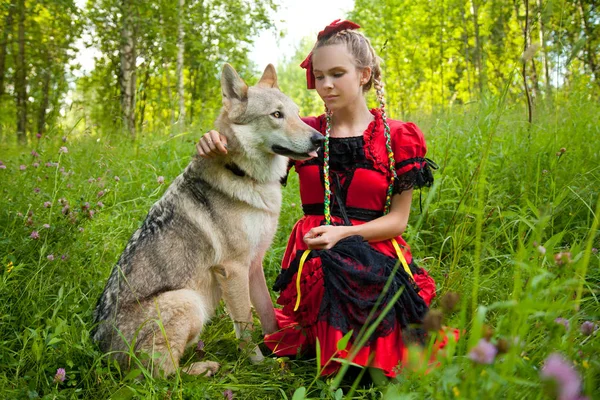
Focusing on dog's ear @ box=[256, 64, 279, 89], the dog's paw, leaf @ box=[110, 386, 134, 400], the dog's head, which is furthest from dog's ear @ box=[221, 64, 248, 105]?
leaf @ box=[110, 386, 134, 400]

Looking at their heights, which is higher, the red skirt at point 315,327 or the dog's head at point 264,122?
the dog's head at point 264,122

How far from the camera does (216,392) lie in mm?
2107

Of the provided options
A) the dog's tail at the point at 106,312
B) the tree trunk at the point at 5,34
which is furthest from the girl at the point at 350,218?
the tree trunk at the point at 5,34

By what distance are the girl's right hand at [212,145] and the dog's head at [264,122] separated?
16cm

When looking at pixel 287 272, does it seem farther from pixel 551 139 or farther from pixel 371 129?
pixel 551 139

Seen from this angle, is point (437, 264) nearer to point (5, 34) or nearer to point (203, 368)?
point (203, 368)

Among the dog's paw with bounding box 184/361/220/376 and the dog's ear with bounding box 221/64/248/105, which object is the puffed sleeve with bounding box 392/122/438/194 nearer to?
the dog's ear with bounding box 221/64/248/105

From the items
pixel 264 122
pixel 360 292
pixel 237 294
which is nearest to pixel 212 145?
pixel 264 122

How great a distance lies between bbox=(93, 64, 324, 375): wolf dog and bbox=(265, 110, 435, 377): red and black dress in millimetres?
185

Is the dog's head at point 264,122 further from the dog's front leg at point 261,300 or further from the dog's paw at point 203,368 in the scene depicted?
the dog's paw at point 203,368

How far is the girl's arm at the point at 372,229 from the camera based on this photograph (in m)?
2.36

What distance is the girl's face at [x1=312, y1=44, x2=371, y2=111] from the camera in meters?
2.48

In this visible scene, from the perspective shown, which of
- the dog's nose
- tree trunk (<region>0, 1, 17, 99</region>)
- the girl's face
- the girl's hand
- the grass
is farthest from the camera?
tree trunk (<region>0, 1, 17, 99</region>)

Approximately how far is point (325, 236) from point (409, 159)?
72 centimetres
